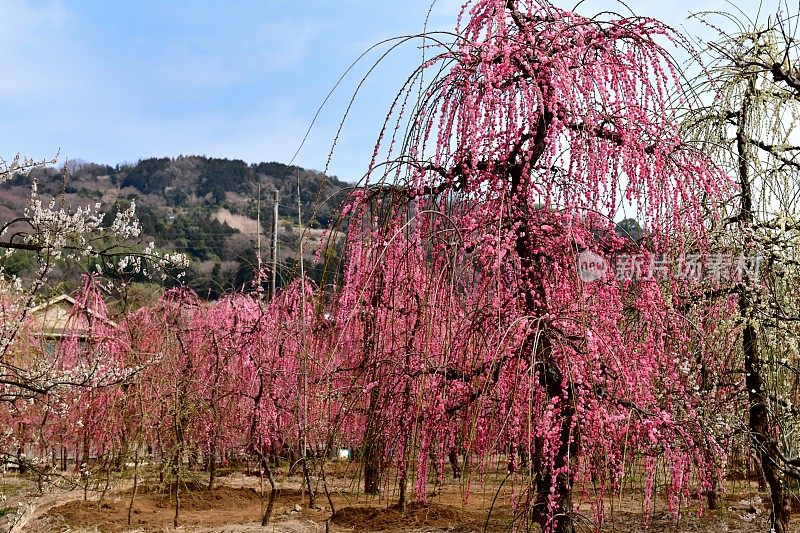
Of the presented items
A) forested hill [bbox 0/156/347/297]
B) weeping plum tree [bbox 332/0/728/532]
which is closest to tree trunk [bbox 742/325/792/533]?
weeping plum tree [bbox 332/0/728/532]

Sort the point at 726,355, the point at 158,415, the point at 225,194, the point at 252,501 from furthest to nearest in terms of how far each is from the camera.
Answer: the point at 225,194 < the point at 252,501 < the point at 158,415 < the point at 726,355

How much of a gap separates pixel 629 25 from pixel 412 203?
54.9 inches

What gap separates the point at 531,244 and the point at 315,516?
22.1 feet

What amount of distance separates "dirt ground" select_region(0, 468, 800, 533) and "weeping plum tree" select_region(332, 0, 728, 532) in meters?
3.83

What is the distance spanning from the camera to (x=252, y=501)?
10.8 metres

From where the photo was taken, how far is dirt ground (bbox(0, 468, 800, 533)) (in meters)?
8.04

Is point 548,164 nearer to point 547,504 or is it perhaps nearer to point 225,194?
point 547,504

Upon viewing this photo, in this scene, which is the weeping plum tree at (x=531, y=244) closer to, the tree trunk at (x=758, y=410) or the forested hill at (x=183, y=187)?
the tree trunk at (x=758, y=410)

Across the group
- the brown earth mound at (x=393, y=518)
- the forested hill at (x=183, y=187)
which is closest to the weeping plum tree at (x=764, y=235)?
the brown earth mound at (x=393, y=518)

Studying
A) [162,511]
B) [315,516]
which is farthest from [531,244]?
[162,511]

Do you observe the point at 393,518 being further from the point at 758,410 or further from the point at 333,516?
the point at 758,410

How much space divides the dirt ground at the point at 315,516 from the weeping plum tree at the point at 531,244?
12.6 ft

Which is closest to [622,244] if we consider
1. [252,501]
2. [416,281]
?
[416,281]

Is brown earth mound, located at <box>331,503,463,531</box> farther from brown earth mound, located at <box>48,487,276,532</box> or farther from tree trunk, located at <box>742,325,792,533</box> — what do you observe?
tree trunk, located at <box>742,325,792,533</box>
